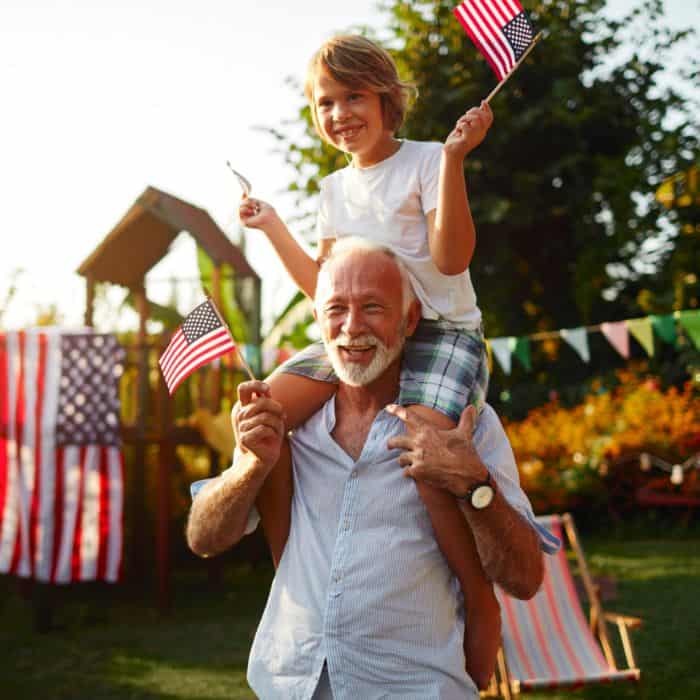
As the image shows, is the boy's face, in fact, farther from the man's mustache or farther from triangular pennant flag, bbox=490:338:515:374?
triangular pennant flag, bbox=490:338:515:374

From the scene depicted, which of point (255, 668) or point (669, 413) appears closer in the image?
point (255, 668)

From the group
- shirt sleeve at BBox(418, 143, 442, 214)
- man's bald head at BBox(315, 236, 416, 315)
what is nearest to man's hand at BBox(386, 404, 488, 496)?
man's bald head at BBox(315, 236, 416, 315)

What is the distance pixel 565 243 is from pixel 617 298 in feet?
4.99

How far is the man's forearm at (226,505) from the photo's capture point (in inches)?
94.1

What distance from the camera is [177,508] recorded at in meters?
10.4

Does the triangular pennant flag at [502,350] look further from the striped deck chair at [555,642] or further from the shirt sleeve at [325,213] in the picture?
the shirt sleeve at [325,213]

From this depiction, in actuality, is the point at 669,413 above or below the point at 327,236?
below

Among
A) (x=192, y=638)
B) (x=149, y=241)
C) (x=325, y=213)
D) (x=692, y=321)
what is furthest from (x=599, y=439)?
(x=325, y=213)

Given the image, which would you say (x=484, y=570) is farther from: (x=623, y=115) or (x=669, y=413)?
(x=623, y=115)

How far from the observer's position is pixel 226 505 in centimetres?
243

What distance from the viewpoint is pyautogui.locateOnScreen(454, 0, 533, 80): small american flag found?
9.89 feet

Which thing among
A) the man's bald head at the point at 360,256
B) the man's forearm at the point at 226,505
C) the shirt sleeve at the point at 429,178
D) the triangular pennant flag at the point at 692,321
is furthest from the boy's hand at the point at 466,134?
the triangular pennant flag at the point at 692,321

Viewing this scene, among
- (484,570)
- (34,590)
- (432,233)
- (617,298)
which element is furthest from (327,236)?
(617,298)

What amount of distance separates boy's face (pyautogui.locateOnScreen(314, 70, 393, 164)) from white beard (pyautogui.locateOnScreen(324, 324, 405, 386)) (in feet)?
2.08
